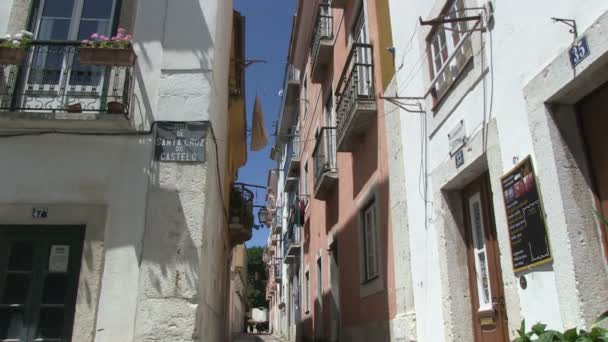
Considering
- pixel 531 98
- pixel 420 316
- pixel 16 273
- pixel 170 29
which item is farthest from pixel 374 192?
pixel 16 273

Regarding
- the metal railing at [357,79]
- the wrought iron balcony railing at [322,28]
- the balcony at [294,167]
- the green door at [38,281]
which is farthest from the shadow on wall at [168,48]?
the balcony at [294,167]

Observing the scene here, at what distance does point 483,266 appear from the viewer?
496 cm

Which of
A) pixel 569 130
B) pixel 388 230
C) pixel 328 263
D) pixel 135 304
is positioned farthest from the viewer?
pixel 328 263

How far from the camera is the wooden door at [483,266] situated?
4.59 m

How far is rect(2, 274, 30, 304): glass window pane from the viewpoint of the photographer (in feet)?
18.3

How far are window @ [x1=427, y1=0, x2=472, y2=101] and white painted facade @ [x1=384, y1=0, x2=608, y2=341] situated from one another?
14cm

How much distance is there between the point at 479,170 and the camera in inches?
191

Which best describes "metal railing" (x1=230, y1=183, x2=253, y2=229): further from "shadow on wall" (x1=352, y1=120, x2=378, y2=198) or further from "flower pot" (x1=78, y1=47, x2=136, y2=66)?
"flower pot" (x1=78, y1=47, x2=136, y2=66)

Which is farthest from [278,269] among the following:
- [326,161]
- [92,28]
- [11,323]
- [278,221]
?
[11,323]

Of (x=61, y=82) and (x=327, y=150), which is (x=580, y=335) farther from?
(x=327, y=150)

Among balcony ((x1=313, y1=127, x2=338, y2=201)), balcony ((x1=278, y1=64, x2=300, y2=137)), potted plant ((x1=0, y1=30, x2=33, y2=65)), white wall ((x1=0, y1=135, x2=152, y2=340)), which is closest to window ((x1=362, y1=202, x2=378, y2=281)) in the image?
balcony ((x1=313, y1=127, x2=338, y2=201))

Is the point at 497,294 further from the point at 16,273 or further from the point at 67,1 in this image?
the point at 67,1

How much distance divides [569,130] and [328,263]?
826 cm

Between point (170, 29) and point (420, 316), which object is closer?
point (420, 316)
